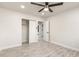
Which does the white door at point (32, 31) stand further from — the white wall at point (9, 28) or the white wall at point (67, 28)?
the white wall at point (67, 28)

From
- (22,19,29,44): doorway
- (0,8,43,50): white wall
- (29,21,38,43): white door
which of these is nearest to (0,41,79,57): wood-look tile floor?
(0,8,43,50): white wall

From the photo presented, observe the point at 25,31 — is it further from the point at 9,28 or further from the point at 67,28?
the point at 67,28

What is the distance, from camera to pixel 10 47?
487 cm

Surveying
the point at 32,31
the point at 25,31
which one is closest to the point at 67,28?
the point at 32,31

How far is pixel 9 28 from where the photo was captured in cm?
481

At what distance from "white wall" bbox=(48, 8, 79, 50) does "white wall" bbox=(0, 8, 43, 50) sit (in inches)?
109

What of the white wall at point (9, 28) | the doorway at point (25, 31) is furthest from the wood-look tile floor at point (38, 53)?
the doorway at point (25, 31)

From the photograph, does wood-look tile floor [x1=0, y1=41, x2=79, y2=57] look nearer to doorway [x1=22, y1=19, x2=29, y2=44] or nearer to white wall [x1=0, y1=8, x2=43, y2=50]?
white wall [x1=0, y1=8, x2=43, y2=50]

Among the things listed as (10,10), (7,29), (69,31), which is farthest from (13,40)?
(69,31)

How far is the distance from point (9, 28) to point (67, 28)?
3.71 metres

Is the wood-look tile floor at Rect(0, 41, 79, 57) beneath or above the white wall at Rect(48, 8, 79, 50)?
beneath

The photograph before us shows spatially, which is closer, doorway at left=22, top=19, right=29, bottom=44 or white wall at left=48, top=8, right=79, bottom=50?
white wall at left=48, top=8, right=79, bottom=50

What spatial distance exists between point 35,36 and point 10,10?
121 inches

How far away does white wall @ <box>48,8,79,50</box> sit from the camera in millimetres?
4387
